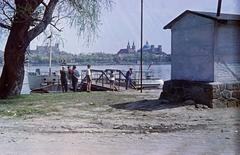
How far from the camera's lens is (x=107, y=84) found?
37.0 metres

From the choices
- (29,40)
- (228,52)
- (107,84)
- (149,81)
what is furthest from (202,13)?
(149,81)

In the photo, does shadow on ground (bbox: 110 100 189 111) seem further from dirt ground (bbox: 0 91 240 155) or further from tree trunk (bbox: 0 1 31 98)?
tree trunk (bbox: 0 1 31 98)

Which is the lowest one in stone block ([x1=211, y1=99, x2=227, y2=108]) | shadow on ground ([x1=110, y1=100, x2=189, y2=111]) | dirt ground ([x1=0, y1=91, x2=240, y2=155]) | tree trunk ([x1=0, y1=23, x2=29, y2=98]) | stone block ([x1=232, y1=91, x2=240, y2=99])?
dirt ground ([x1=0, y1=91, x2=240, y2=155])

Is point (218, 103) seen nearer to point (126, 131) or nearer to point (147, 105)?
point (147, 105)

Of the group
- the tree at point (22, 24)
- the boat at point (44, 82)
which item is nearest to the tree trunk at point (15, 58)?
the tree at point (22, 24)

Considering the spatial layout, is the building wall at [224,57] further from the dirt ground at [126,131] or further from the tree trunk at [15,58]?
the tree trunk at [15,58]

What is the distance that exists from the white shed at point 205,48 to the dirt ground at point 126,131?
167 centimetres

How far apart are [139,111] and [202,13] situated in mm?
4519

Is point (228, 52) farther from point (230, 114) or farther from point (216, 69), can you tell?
point (230, 114)

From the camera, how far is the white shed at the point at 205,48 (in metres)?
17.6

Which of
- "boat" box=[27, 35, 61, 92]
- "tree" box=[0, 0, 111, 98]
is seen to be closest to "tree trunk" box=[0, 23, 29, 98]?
"tree" box=[0, 0, 111, 98]

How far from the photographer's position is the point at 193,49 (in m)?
18.9

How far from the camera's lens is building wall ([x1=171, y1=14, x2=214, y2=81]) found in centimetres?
1800

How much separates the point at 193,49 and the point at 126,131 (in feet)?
24.5
